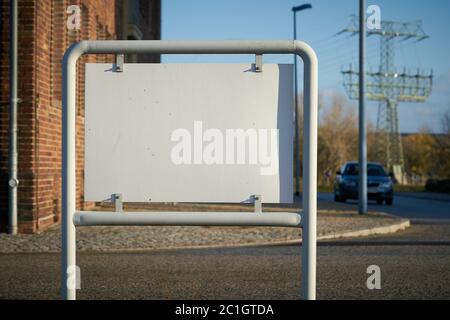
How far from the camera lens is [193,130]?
13.8 feet

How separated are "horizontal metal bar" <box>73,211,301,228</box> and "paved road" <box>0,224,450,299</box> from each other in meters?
2.32

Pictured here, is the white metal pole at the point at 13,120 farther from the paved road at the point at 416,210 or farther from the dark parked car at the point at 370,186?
the dark parked car at the point at 370,186

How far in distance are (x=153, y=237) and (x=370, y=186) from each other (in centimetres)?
1831

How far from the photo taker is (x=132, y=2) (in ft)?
77.9

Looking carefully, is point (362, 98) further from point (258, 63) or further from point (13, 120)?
point (258, 63)

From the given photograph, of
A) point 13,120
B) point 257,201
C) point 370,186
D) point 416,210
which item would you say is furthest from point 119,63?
point 370,186

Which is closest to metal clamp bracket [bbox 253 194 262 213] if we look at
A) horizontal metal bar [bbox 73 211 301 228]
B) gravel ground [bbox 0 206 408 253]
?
horizontal metal bar [bbox 73 211 301 228]

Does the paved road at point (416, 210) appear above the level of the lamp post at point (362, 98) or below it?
below

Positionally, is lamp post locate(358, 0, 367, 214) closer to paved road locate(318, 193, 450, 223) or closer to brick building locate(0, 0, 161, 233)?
paved road locate(318, 193, 450, 223)

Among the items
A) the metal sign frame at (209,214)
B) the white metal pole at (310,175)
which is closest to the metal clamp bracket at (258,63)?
the metal sign frame at (209,214)

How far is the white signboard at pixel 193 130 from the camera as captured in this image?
13.7 ft

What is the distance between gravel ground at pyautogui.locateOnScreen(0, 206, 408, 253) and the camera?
1047 centimetres

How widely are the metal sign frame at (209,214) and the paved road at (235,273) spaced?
7.50 feet
